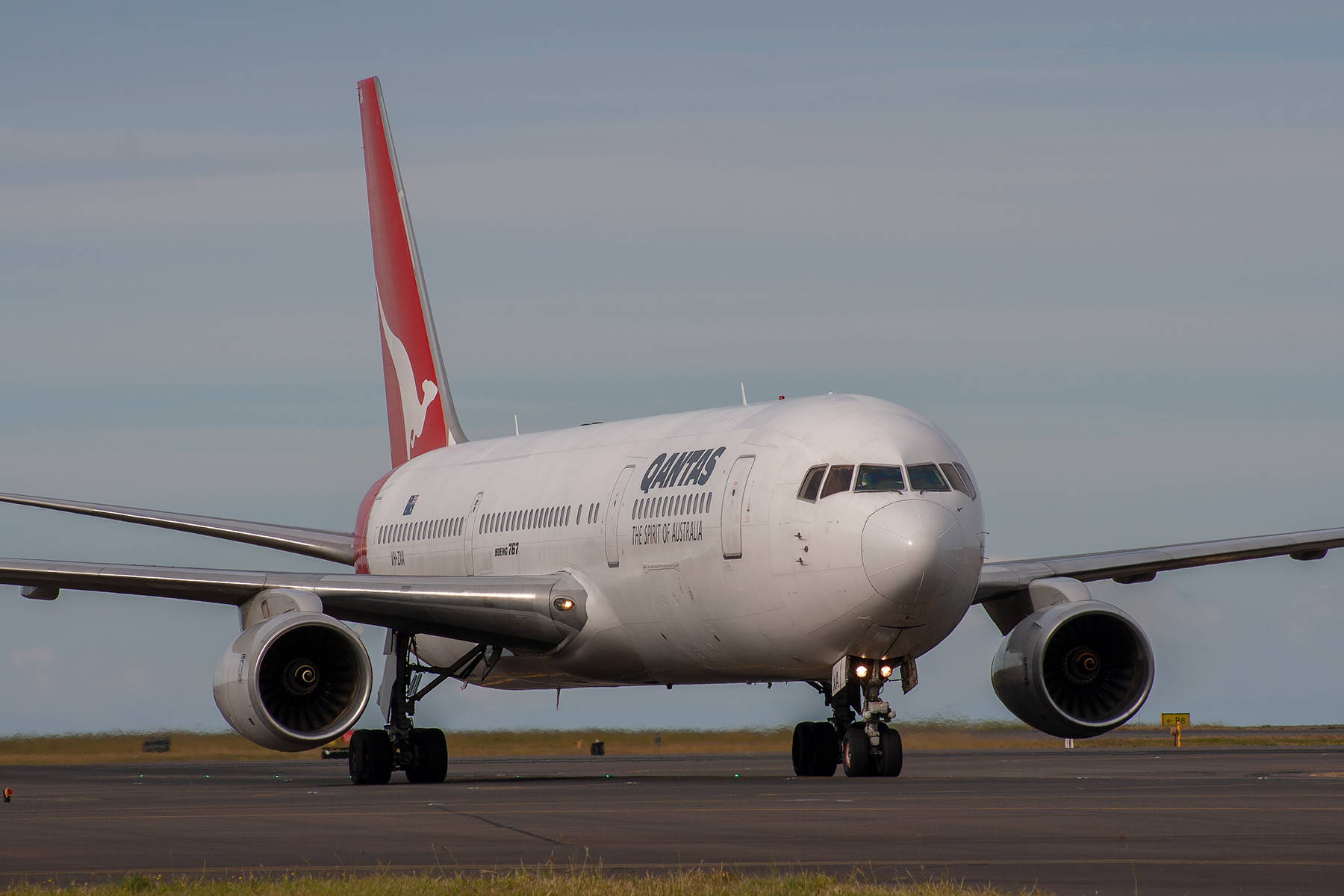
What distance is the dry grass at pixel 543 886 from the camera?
333 inches

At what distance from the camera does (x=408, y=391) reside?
32406 millimetres

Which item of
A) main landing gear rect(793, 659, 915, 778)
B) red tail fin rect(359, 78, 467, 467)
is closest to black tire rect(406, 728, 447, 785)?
main landing gear rect(793, 659, 915, 778)

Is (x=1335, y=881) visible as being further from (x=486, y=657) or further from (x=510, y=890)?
(x=486, y=657)

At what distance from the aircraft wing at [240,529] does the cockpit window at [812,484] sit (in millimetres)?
10551

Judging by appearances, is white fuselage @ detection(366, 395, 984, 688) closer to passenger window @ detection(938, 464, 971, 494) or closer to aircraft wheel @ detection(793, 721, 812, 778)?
passenger window @ detection(938, 464, 971, 494)

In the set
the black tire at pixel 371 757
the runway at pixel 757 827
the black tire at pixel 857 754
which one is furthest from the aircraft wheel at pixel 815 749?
the black tire at pixel 371 757

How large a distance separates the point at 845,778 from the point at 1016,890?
1114 cm

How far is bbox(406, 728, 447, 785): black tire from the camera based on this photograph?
22953 mm

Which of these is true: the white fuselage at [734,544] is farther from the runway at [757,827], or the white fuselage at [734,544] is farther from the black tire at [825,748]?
the runway at [757,827]

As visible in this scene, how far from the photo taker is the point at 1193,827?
11859 mm

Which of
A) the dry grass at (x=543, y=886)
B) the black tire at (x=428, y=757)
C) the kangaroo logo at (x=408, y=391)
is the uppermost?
the kangaroo logo at (x=408, y=391)

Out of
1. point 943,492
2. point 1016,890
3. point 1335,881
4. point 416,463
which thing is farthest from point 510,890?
point 416,463

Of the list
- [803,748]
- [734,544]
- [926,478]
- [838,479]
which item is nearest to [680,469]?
[734,544]

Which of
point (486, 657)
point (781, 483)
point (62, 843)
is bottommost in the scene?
point (62, 843)
